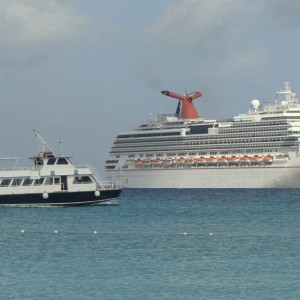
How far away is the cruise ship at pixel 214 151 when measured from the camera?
15138cm

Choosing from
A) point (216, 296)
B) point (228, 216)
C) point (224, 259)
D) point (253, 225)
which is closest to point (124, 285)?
point (216, 296)

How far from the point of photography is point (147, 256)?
49.0 m

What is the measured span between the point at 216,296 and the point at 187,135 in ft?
412

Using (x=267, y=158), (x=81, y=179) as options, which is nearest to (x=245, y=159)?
(x=267, y=158)

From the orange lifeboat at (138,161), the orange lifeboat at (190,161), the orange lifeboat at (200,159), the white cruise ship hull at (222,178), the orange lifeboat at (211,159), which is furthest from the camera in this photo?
the orange lifeboat at (138,161)

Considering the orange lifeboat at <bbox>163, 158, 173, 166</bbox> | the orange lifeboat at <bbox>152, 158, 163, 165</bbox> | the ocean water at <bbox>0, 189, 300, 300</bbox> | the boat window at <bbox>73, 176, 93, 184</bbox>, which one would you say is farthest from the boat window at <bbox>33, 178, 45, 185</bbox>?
the orange lifeboat at <bbox>152, 158, 163, 165</bbox>

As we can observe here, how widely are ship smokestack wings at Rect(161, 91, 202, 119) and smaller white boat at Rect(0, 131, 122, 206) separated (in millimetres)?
89695

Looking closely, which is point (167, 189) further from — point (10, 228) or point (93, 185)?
point (10, 228)

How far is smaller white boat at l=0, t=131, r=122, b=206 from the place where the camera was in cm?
8294

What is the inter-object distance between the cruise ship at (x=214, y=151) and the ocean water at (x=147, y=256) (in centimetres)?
7349

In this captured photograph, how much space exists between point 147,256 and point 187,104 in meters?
128

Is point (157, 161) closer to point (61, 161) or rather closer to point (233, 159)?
point (233, 159)

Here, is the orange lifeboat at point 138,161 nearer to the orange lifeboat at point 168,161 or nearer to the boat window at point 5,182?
the orange lifeboat at point 168,161

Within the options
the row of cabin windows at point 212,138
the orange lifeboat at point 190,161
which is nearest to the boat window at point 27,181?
the row of cabin windows at point 212,138
